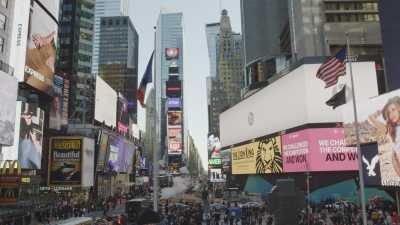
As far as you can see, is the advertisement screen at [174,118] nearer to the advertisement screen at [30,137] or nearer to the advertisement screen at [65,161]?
the advertisement screen at [65,161]

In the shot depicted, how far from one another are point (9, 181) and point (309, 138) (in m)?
36.3

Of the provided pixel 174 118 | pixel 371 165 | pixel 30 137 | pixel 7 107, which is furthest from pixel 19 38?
pixel 174 118

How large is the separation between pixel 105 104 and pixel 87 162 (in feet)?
84.3

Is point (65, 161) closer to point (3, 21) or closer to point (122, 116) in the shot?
point (3, 21)

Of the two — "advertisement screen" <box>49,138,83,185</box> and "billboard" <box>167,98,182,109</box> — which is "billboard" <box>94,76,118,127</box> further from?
"billboard" <box>167,98,182,109</box>

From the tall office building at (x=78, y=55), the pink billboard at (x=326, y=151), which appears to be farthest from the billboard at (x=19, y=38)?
the tall office building at (x=78, y=55)

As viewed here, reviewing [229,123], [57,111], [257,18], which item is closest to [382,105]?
[57,111]

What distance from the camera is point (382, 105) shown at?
30.9m

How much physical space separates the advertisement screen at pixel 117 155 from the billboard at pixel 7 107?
3463 cm

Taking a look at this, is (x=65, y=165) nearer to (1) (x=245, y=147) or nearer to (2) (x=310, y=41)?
(1) (x=245, y=147)

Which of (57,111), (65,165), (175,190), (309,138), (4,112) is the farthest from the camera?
(57,111)

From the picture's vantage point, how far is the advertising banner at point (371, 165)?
3311 cm

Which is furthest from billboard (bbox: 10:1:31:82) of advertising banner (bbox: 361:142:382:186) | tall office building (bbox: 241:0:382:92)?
tall office building (bbox: 241:0:382:92)

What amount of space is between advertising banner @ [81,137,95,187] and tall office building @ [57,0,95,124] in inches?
1647
